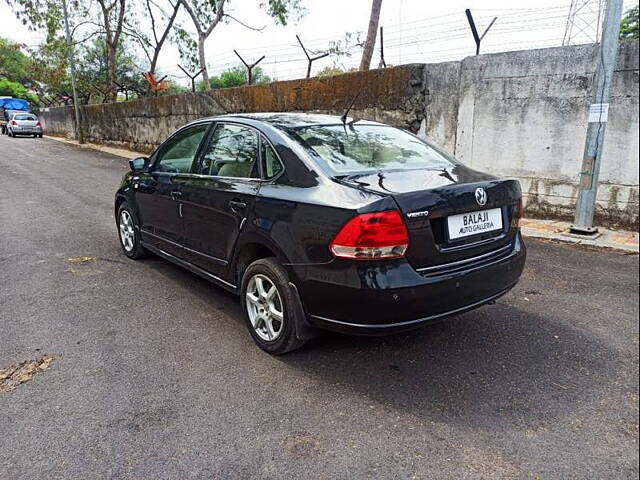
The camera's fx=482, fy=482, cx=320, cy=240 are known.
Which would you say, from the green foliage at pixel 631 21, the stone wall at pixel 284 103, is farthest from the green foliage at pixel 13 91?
the green foliage at pixel 631 21

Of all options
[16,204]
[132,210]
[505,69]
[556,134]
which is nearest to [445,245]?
[132,210]

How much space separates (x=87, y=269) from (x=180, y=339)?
2049 millimetres

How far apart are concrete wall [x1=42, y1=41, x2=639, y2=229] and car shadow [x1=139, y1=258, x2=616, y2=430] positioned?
11.5 feet

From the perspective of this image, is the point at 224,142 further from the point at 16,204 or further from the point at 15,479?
the point at 16,204

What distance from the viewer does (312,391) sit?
275cm

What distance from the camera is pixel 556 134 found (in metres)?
6.59

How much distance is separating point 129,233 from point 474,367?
3.77 metres

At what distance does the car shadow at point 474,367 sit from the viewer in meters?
2.58

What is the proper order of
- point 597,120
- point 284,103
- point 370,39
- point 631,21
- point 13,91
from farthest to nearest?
point 13,91, point 631,21, point 284,103, point 370,39, point 597,120

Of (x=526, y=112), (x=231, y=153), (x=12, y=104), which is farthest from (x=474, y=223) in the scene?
(x=12, y=104)

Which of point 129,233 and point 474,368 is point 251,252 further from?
point 129,233

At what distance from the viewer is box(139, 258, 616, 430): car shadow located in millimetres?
2576

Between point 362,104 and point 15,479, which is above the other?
point 362,104

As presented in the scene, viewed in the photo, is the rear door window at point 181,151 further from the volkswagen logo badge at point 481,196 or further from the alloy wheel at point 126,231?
the volkswagen logo badge at point 481,196
